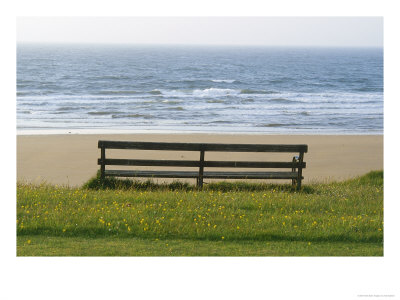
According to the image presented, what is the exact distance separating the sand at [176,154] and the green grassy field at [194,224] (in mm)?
4389

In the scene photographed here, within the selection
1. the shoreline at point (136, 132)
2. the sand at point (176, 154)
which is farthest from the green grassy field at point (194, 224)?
the shoreline at point (136, 132)

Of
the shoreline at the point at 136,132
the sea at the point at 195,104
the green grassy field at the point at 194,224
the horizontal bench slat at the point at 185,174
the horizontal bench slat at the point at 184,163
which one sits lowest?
the green grassy field at the point at 194,224

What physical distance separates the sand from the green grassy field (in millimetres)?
4389

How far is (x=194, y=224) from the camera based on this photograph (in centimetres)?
→ 920

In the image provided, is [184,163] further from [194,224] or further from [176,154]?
[176,154]

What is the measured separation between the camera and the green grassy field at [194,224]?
840cm

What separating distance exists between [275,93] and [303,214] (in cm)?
3682

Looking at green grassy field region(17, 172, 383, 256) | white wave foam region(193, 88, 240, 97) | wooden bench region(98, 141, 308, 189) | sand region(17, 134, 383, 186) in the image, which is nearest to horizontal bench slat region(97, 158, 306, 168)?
wooden bench region(98, 141, 308, 189)

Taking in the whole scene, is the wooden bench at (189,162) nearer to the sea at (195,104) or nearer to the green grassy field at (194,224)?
the green grassy field at (194,224)

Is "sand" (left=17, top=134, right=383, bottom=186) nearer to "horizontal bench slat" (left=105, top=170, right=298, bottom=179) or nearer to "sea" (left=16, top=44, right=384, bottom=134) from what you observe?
"sea" (left=16, top=44, right=384, bottom=134)

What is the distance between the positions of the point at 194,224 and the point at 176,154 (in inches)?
410
